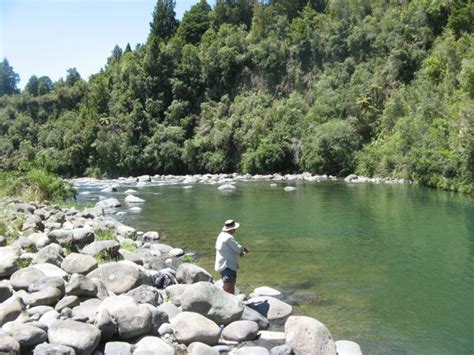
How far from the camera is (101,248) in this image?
12.8m

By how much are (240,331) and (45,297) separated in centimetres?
370

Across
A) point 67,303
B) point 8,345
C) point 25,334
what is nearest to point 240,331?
point 67,303

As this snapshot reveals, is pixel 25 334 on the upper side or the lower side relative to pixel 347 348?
upper

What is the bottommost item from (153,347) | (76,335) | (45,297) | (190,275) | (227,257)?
(153,347)

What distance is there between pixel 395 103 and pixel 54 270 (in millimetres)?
47658

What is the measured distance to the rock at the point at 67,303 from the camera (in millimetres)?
8359

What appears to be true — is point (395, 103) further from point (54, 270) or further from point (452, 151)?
point (54, 270)

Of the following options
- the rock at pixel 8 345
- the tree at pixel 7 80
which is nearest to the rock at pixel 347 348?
the rock at pixel 8 345

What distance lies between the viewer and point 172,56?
265 ft

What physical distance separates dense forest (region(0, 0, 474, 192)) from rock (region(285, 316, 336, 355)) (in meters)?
29.5

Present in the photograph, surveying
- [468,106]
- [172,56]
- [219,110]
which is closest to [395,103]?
[468,106]

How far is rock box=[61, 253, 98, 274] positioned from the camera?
34.1ft

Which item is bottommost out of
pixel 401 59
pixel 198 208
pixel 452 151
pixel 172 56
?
pixel 198 208

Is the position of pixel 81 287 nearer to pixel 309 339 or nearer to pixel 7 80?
pixel 309 339
